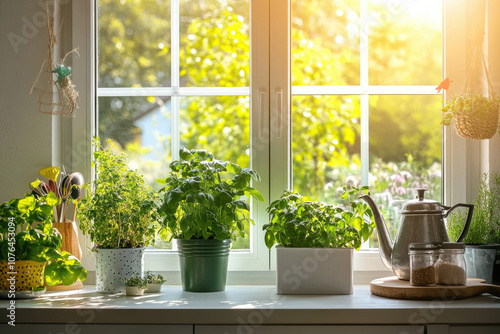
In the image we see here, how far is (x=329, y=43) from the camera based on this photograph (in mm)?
2344

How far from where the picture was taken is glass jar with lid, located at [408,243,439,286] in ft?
6.17

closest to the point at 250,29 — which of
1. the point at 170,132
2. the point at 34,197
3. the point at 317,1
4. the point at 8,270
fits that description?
the point at 317,1

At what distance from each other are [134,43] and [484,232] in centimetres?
147

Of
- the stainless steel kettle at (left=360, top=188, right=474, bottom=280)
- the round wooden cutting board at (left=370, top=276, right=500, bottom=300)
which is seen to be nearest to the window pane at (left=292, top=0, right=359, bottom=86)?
the stainless steel kettle at (left=360, top=188, right=474, bottom=280)

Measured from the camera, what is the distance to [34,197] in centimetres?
198

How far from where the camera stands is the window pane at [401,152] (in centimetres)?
233

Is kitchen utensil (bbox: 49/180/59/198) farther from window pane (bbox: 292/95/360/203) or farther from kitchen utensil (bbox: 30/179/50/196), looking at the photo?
window pane (bbox: 292/95/360/203)

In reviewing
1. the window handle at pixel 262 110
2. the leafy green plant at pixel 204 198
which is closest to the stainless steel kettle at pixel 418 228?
the leafy green plant at pixel 204 198

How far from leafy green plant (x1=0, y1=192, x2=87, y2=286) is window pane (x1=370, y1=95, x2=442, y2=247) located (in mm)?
1152

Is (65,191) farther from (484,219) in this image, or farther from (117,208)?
(484,219)

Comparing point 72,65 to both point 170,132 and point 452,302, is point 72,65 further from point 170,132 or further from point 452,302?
point 452,302

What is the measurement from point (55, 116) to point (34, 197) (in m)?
0.43

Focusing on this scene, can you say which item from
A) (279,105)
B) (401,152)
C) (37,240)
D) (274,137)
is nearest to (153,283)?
(37,240)

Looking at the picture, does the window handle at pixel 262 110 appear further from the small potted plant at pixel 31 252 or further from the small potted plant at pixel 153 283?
the small potted plant at pixel 31 252
